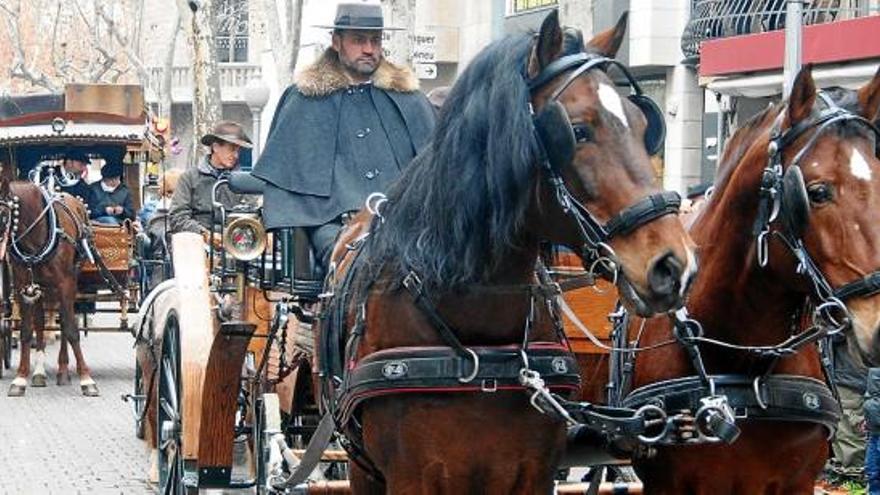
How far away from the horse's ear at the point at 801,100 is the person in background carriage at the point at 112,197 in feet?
45.2

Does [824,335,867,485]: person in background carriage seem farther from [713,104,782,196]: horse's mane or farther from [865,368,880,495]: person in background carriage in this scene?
[713,104,782,196]: horse's mane

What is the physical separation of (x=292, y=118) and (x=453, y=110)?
183cm

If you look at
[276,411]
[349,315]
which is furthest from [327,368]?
[276,411]

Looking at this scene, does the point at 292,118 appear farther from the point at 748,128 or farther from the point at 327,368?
the point at 748,128

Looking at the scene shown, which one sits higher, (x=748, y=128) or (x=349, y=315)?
(x=748, y=128)

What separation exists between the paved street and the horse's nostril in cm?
714

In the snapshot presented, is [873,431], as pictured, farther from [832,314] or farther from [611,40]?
[611,40]

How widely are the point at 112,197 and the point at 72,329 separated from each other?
8.62 feet

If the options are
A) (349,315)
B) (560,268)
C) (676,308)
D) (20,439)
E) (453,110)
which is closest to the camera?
(676,308)

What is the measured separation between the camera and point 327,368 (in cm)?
679

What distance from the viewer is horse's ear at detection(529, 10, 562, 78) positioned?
571cm

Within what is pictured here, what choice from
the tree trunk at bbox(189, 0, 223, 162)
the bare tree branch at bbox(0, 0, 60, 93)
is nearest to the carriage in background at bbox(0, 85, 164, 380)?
the tree trunk at bbox(189, 0, 223, 162)

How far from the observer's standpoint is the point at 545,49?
18.9 feet

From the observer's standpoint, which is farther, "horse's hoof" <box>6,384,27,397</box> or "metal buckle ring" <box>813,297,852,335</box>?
"horse's hoof" <box>6,384,27,397</box>
